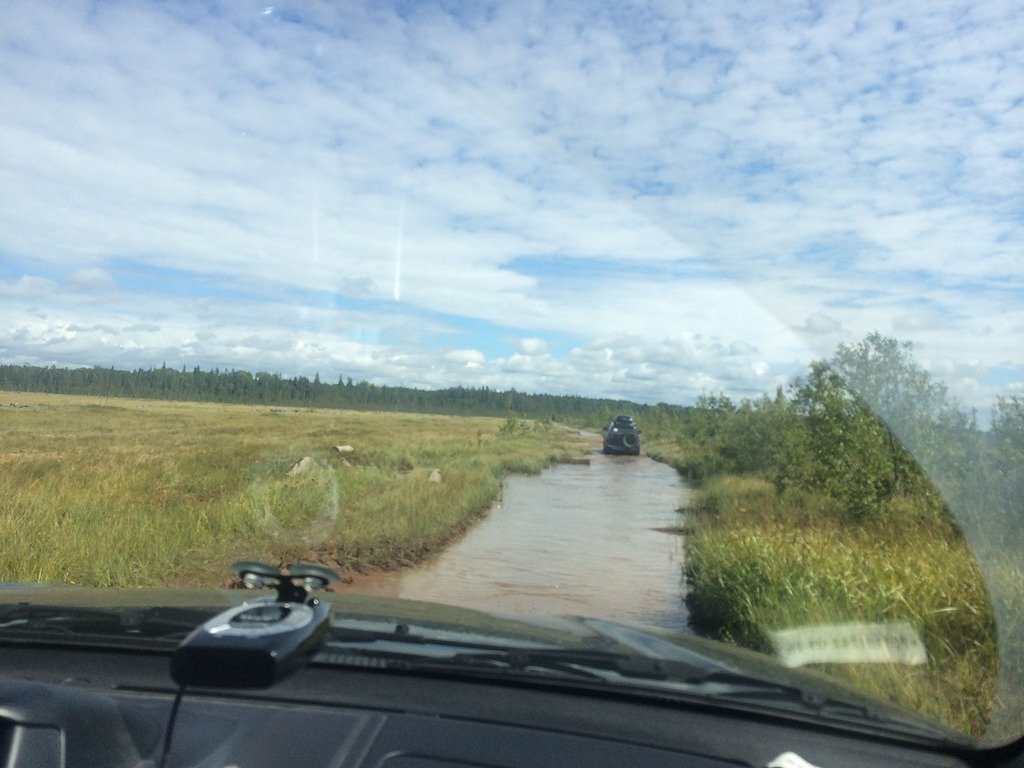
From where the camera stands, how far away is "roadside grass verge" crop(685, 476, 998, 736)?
6.17 meters

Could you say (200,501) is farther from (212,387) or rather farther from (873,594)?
(212,387)

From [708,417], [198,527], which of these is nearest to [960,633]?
[198,527]

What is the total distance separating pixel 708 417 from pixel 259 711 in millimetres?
35887

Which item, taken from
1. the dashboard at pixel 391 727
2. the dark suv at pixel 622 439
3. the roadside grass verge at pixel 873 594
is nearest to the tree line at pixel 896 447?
the roadside grass verge at pixel 873 594

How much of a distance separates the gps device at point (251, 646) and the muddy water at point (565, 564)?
4.27 meters

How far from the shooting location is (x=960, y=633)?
700 cm

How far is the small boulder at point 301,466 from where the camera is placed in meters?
19.7

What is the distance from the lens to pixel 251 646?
1796 millimetres

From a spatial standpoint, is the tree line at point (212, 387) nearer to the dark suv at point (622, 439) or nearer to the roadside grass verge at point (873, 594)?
the dark suv at point (622, 439)

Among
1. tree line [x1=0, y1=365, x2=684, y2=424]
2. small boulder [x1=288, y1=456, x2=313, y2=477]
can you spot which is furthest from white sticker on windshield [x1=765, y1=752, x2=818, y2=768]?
tree line [x1=0, y1=365, x2=684, y2=424]

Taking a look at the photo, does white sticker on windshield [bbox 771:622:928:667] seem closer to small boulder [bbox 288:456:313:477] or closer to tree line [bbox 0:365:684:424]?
small boulder [bbox 288:456:313:477]

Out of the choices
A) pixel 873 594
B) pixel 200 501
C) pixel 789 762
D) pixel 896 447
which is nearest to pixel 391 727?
pixel 789 762

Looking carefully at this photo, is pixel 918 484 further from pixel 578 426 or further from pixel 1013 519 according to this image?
pixel 578 426

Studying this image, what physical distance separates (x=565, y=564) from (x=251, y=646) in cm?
1196
